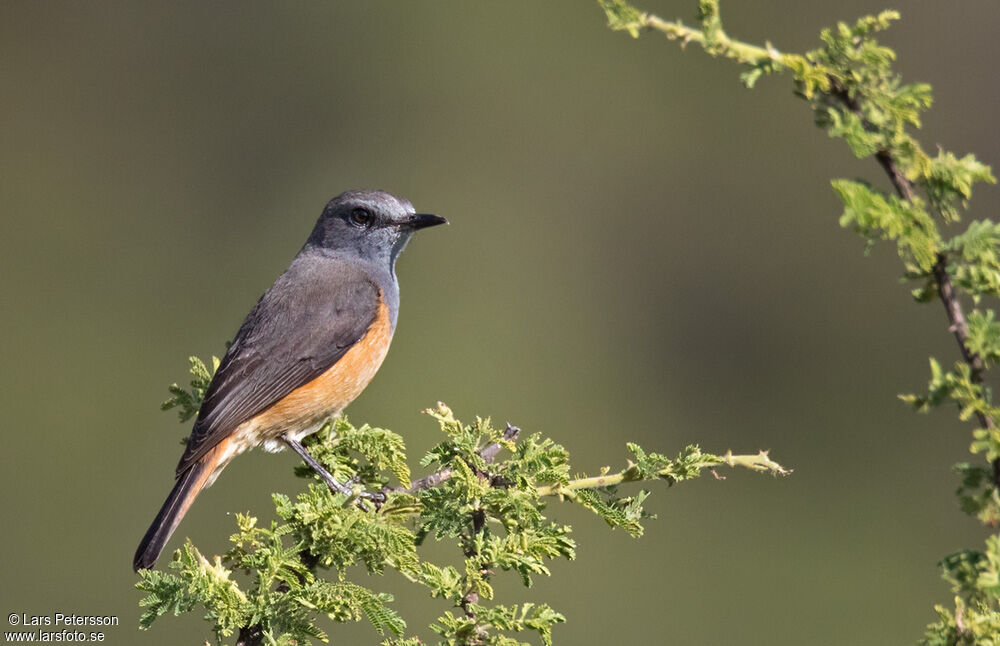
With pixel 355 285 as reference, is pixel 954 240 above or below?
below

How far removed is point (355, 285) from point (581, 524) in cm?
593

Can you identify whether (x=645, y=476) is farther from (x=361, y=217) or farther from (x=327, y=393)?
(x=361, y=217)

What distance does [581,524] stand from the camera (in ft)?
37.3

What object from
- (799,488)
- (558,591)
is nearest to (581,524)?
(558,591)

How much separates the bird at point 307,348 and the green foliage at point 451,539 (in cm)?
148

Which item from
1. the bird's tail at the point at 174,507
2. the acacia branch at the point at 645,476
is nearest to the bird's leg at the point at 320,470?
the bird's tail at the point at 174,507

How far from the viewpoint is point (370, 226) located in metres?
6.39

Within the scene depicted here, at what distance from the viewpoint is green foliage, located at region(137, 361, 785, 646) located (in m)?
2.52

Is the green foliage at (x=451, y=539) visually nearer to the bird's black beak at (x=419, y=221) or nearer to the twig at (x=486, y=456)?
the twig at (x=486, y=456)

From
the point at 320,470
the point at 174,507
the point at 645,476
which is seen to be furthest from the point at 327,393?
the point at 645,476

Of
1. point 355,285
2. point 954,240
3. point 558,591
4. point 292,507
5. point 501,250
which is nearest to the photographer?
point 954,240

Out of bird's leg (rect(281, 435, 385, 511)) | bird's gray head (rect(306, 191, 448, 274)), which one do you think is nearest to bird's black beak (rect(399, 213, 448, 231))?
bird's gray head (rect(306, 191, 448, 274))

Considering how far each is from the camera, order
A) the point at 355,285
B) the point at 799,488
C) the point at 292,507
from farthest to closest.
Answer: the point at 799,488
the point at 355,285
the point at 292,507

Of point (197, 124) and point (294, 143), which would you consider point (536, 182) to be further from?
point (197, 124)
